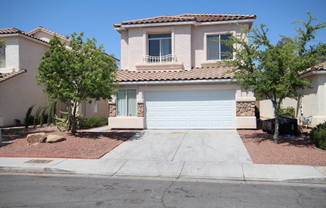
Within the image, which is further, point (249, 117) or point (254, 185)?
point (249, 117)

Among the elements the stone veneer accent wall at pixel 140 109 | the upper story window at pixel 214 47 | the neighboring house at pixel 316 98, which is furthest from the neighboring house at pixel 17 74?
the neighboring house at pixel 316 98

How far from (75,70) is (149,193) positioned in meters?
8.48

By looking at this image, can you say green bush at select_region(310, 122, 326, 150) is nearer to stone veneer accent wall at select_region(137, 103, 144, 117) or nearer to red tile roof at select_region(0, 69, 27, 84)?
stone veneer accent wall at select_region(137, 103, 144, 117)

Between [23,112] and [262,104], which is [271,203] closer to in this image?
[23,112]

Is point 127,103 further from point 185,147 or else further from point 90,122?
point 185,147

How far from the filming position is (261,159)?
33.7 feet

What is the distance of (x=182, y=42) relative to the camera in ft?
61.3

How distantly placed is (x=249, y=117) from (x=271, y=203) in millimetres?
10066

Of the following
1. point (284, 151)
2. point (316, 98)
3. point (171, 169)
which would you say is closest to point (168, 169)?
point (171, 169)

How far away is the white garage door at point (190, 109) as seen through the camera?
16312 millimetres

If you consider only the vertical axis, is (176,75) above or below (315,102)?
above

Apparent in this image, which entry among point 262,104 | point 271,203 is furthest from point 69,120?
point 262,104

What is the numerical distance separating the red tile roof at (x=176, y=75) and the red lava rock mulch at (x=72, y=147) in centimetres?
355

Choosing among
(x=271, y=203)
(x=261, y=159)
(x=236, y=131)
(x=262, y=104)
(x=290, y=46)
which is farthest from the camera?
(x=262, y=104)
